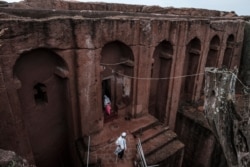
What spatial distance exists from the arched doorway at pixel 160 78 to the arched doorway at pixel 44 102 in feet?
16.9

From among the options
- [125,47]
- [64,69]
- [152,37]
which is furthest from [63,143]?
[152,37]

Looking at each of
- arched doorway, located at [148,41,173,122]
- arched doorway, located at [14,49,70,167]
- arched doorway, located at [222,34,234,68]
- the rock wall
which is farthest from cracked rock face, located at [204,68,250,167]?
arched doorway, located at [222,34,234,68]

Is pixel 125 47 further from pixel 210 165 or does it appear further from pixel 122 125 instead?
pixel 210 165

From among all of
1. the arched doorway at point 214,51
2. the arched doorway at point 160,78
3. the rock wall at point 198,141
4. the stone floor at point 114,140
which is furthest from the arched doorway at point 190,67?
the stone floor at point 114,140

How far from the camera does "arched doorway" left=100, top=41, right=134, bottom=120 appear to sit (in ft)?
30.4

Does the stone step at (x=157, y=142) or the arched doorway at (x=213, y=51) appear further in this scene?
the arched doorway at (x=213, y=51)

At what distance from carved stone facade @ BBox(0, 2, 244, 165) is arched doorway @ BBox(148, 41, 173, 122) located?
0.06 meters

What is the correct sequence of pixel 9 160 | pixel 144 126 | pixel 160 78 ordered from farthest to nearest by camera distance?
pixel 160 78 → pixel 144 126 → pixel 9 160

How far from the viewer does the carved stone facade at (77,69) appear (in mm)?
6418

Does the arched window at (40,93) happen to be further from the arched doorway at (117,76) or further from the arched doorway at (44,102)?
the arched doorway at (117,76)

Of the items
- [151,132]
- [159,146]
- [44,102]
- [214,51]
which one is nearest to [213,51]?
[214,51]

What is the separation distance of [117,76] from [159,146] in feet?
12.5

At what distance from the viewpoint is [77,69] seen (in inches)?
304

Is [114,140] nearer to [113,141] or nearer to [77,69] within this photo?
[113,141]
